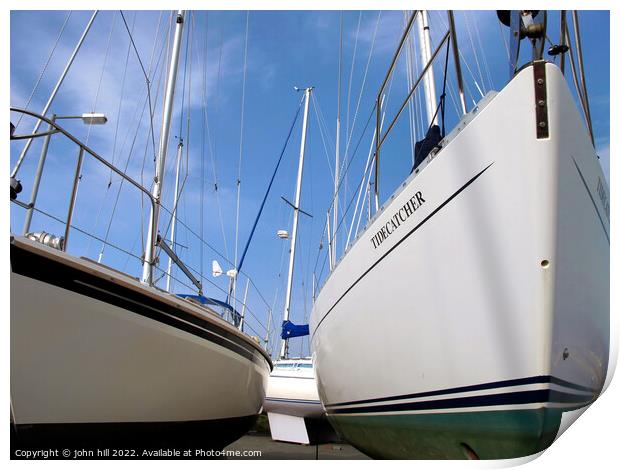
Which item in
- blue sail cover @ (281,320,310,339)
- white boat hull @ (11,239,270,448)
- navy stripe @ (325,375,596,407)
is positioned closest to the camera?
navy stripe @ (325,375,596,407)

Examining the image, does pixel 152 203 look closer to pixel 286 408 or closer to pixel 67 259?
pixel 67 259

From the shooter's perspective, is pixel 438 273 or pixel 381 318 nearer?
pixel 438 273

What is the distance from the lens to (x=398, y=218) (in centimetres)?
256

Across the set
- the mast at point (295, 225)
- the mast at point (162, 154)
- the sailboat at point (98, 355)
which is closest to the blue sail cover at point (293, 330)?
the mast at point (295, 225)

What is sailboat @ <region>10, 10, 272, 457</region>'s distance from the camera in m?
2.15

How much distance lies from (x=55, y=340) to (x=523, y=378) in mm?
2250

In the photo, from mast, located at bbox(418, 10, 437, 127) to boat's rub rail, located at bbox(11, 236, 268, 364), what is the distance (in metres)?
3.61

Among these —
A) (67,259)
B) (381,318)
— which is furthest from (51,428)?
(381,318)

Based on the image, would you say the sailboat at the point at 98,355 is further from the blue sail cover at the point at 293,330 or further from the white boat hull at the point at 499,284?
the blue sail cover at the point at 293,330

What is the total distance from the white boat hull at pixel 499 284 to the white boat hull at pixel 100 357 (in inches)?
52.6

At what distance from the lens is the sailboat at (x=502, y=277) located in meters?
1.82

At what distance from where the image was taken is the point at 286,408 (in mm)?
8305

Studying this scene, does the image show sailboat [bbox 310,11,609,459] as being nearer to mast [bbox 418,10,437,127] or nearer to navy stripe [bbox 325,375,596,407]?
navy stripe [bbox 325,375,596,407]

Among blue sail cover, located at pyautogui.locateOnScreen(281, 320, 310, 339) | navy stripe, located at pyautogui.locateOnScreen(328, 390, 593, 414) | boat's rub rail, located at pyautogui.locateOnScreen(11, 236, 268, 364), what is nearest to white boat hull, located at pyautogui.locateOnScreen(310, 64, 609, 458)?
navy stripe, located at pyautogui.locateOnScreen(328, 390, 593, 414)
